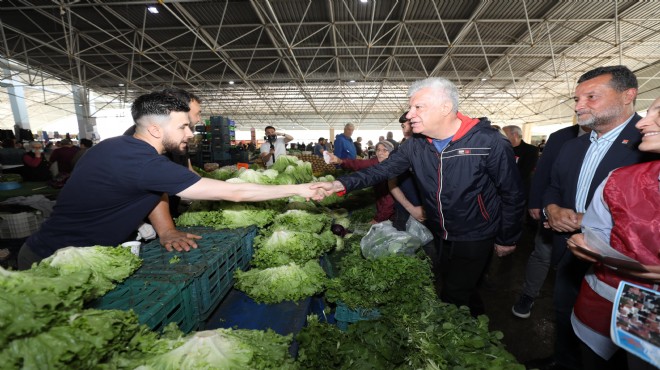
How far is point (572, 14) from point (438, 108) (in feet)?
45.6

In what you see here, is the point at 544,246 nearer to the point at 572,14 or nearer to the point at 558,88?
the point at 572,14

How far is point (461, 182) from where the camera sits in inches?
101

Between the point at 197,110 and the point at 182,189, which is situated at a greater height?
the point at 197,110

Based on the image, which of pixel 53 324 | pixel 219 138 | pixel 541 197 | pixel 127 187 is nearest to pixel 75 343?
pixel 53 324

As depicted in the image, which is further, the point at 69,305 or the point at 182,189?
the point at 182,189

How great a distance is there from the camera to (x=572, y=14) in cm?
1152

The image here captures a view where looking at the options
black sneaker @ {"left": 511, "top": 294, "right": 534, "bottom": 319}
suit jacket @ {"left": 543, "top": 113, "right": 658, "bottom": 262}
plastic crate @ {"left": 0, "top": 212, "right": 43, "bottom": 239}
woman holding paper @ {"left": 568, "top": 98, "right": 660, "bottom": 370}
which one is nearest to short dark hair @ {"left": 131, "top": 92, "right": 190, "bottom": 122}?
woman holding paper @ {"left": 568, "top": 98, "right": 660, "bottom": 370}

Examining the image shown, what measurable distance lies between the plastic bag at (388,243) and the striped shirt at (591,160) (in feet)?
4.75

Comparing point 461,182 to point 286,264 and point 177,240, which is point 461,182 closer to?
point 286,264

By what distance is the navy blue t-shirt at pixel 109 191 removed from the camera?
1.90 m

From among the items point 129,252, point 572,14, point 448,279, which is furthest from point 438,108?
point 572,14

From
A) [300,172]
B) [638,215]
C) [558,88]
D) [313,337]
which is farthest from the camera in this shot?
[558,88]

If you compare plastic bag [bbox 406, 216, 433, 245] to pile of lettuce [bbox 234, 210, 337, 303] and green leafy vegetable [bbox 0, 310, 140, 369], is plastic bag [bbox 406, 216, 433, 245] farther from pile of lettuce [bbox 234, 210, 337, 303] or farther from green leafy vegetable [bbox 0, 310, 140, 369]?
green leafy vegetable [bbox 0, 310, 140, 369]

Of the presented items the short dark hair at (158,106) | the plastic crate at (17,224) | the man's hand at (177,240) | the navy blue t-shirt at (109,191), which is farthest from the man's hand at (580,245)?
the plastic crate at (17,224)
